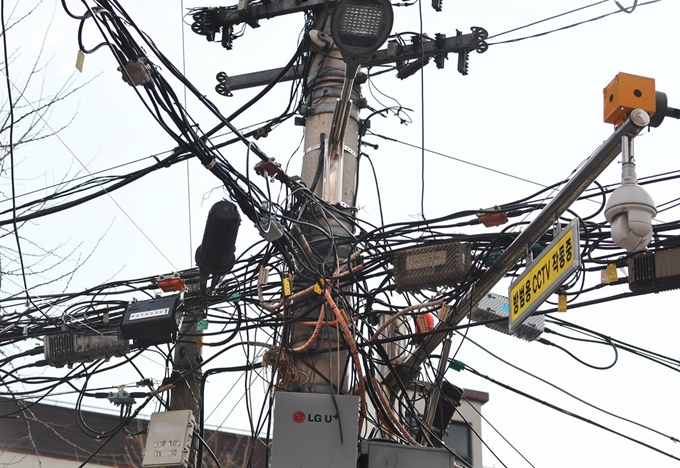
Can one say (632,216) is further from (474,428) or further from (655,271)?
(474,428)

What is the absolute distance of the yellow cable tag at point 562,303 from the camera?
6.26m

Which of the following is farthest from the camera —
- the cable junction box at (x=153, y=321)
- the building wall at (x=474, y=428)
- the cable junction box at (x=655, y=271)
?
the building wall at (x=474, y=428)

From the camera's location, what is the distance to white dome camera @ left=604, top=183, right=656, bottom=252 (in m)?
4.47

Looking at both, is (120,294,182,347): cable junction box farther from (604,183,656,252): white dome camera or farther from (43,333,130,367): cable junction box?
(604,183,656,252): white dome camera

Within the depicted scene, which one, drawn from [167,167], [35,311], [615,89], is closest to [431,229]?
[167,167]

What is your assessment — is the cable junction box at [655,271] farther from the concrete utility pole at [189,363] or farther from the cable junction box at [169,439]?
the cable junction box at [169,439]

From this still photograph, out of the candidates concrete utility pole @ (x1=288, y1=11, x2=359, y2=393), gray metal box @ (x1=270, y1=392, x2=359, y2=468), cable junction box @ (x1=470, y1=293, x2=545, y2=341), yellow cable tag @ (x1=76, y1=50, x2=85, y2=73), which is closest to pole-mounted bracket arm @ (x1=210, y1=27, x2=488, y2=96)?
concrete utility pole @ (x1=288, y1=11, x2=359, y2=393)

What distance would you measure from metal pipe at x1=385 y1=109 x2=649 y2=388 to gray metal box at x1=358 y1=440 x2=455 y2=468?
3.01 feet

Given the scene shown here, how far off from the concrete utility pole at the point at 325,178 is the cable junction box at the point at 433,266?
538mm

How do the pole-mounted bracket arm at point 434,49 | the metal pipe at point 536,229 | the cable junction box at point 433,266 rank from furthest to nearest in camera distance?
the pole-mounted bracket arm at point 434,49
the cable junction box at point 433,266
the metal pipe at point 536,229

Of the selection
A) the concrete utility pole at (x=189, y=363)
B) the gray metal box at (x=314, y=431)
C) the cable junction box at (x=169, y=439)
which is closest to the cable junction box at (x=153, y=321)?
the concrete utility pole at (x=189, y=363)

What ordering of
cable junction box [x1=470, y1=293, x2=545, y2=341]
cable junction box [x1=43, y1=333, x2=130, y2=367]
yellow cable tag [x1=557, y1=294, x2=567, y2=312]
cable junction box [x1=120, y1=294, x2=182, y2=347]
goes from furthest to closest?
1. cable junction box [x1=43, y1=333, x2=130, y2=367]
2. cable junction box [x1=120, y1=294, x2=182, y2=347]
3. cable junction box [x1=470, y1=293, x2=545, y2=341]
4. yellow cable tag [x1=557, y1=294, x2=567, y2=312]

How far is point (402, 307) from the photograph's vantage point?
6.90 m

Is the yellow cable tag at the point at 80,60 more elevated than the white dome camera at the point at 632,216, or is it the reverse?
the yellow cable tag at the point at 80,60
